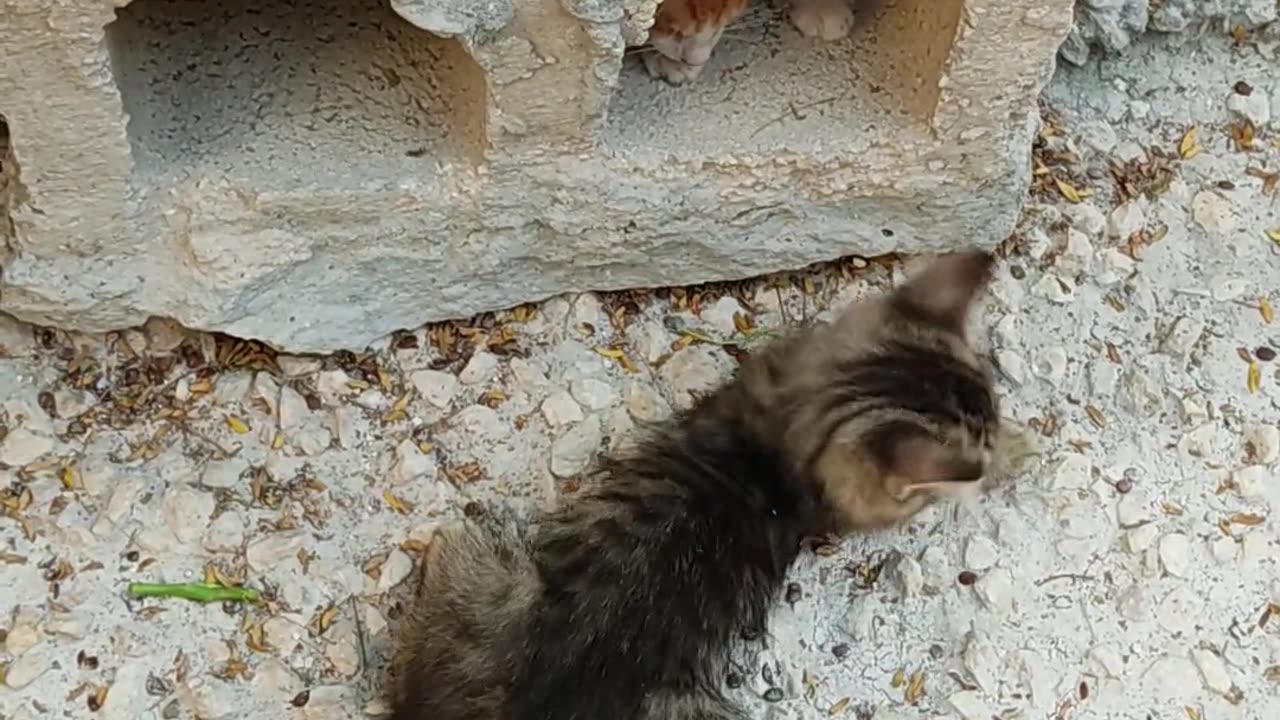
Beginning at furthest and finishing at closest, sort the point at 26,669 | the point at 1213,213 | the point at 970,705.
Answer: the point at 1213,213
the point at 970,705
the point at 26,669

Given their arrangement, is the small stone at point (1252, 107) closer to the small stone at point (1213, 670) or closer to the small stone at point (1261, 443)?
the small stone at point (1261, 443)

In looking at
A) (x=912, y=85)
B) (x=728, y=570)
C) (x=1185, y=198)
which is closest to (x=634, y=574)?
(x=728, y=570)

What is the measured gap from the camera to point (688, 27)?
179cm

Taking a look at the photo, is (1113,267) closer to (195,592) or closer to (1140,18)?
(1140,18)

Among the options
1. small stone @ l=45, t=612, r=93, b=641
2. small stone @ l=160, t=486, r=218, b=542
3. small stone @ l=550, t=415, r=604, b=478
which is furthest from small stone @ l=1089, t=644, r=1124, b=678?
small stone @ l=45, t=612, r=93, b=641

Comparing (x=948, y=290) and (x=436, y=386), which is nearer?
(x=948, y=290)

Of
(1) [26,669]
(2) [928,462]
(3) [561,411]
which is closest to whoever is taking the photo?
(2) [928,462]

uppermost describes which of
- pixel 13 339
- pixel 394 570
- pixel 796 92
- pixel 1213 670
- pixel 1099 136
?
pixel 796 92

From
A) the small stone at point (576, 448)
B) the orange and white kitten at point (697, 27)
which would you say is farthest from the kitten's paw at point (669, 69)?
the small stone at point (576, 448)

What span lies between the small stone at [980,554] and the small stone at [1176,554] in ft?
0.63

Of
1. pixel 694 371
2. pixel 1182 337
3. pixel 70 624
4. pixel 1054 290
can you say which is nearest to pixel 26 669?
pixel 70 624

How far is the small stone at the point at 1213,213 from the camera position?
7.10 feet

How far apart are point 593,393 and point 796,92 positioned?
411 millimetres

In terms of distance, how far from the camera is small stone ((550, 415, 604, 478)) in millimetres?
1902
